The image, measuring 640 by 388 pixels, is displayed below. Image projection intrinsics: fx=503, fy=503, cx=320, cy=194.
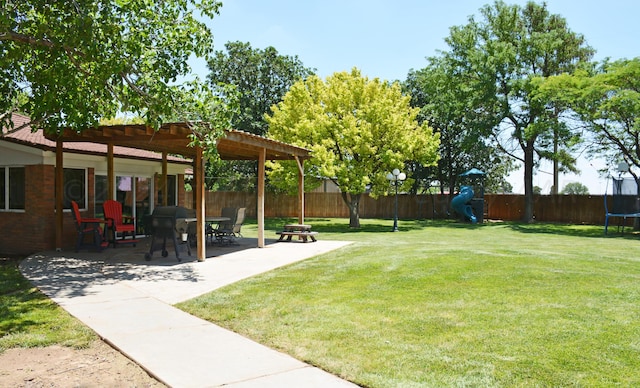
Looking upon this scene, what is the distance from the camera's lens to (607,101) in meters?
21.5

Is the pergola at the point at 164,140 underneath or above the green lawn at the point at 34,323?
above

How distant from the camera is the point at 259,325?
5.76 meters

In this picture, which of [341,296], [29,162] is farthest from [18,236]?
[341,296]

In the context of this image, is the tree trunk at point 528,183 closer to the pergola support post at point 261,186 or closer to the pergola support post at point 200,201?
the pergola support post at point 261,186

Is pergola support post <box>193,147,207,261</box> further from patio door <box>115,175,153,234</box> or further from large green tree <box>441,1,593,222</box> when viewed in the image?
large green tree <box>441,1,593,222</box>

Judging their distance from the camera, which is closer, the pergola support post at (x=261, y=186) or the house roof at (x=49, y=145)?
the house roof at (x=49, y=145)

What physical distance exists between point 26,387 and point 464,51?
94.0ft

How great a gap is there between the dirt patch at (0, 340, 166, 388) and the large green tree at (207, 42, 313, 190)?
28.6m

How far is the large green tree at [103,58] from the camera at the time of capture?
28.1 ft

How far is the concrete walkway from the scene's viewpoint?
4.22 metres

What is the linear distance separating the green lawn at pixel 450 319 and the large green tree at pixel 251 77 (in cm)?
2424

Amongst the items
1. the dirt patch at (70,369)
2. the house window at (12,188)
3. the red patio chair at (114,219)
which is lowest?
the dirt patch at (70,369)

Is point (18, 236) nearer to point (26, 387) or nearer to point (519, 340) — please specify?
point (26, 387)

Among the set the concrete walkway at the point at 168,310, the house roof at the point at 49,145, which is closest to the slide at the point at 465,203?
the concrete walkway at the point at 168,310
